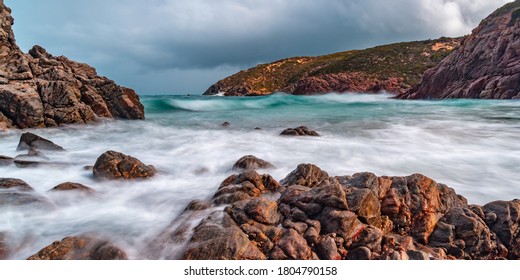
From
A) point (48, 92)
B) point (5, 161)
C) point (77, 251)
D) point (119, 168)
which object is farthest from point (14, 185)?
point (48, 92)

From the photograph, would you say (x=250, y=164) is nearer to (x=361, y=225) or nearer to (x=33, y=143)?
(x=361, y=225)

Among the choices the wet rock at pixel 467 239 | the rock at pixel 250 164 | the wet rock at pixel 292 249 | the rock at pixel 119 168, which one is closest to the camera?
the wet rock at pixel 292 249

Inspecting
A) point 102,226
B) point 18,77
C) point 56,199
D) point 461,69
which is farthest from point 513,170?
point 461,69

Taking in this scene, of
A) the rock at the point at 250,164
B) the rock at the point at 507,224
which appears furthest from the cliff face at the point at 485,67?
the rock at the point at 250,164

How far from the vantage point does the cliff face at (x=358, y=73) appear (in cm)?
7431

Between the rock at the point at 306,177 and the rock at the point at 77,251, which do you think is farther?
the rock at the point at 306,177

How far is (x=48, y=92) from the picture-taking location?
1593cm

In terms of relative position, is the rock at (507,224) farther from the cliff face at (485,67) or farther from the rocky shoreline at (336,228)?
the cliff face at (485,67)

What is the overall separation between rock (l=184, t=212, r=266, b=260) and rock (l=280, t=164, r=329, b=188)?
217 centimetres

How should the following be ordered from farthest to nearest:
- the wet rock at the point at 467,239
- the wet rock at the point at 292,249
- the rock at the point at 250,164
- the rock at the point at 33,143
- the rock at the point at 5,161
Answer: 1. the rock at the point at 33,143
2. the rock at the point at 5,161
3. the rock at the point at 250,164
4. the wet rock at the point at 467,239
5. the wet rock at the point at 292,249

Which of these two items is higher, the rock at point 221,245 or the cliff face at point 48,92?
the cliff face at point 48,92

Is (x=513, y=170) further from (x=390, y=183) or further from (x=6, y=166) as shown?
(x=6, y=166)

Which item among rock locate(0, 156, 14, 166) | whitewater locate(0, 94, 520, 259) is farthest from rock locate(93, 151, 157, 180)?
rock locate(0, 156, 14, 166)

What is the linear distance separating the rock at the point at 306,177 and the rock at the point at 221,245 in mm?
2171
